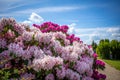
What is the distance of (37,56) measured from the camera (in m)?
4.38

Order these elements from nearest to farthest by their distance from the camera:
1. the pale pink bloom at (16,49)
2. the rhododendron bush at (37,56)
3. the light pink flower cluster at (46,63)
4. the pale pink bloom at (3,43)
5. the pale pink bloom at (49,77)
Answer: the light pink flower cluster at (46,63)
the rhododendron bush at (37,56)
the pale pink bloom at (49,77)
the pale pink bloom at (16,49)
the pale pink bloom at (3,43)

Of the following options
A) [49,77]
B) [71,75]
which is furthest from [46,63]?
[71,75]

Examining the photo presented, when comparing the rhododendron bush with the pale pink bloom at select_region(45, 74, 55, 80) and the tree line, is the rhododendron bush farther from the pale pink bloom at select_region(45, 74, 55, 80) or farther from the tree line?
the tree line

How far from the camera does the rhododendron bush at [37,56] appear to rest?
4.08 m

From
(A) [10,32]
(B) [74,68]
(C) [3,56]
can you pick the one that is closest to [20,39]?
(A) [10,32]

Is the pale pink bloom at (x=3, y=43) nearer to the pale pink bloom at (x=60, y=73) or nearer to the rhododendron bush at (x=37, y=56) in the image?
the rhododendron bush at (x=37, y=56)

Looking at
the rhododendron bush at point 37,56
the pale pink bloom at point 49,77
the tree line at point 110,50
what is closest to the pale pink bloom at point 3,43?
the rhododendron bush at point 37,56

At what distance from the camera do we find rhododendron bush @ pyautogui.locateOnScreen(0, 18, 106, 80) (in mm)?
4082

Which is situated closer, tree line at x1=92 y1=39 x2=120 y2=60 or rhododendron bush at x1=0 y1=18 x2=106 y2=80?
rhododendron bush at x1=0 y1=18 x2=106 y2=80

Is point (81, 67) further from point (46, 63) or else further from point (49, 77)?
point (46, 63)

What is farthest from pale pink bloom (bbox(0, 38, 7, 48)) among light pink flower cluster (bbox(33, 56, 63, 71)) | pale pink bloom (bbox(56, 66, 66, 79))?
pale pink bloom (bbox(56, 66, 66, 79))

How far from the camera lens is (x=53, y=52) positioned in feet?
16.2

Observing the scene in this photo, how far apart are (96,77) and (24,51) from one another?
2.46 meters

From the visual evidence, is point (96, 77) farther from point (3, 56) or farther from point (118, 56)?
point (118, 56)
